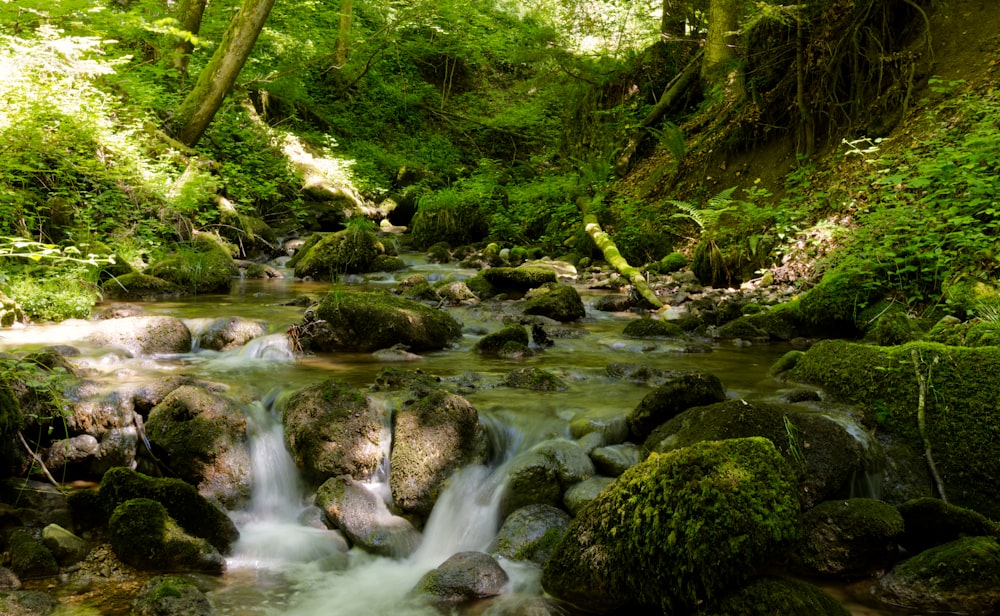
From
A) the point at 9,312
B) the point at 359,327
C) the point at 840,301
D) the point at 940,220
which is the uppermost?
the point at 940,220

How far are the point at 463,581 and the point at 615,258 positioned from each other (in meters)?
8.64

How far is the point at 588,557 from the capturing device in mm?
3168

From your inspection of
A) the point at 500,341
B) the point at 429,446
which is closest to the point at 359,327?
the point at 500,341

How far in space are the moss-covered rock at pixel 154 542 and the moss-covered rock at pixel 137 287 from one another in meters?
6.77

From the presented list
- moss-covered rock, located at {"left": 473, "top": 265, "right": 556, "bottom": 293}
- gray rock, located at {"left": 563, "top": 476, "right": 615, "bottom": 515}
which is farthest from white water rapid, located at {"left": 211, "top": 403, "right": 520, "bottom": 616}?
moss-covered rock, located at {"left": 473, "top": 265, "right": 556, "bottom": 293}

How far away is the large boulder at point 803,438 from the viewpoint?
3.85 m

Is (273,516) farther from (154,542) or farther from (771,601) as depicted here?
(771,601)

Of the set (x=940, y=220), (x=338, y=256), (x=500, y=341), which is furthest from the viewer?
(x=338, y=256)

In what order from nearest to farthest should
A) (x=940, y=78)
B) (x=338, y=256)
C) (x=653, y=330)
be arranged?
(x=653, y=330) < (x=940, y=78) < (x=338, y=256)

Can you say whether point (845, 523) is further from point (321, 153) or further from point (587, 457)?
point (321, 153)

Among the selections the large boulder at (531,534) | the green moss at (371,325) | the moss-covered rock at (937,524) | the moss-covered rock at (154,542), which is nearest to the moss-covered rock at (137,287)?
the green moss at (371,325)

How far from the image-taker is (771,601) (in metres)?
2.69

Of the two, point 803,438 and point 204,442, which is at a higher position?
point 803,438

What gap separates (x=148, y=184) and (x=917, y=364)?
10.7 m
